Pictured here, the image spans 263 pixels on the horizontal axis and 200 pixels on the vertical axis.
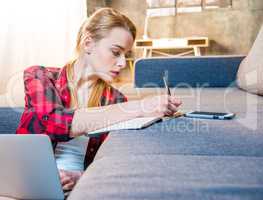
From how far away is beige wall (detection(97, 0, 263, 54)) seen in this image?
378 cm

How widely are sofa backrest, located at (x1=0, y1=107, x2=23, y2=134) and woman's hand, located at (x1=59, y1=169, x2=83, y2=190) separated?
0.77ft

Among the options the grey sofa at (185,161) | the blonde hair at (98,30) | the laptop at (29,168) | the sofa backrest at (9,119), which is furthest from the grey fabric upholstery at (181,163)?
the sofa backrest at (9,119)

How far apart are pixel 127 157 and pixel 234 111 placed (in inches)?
21.3

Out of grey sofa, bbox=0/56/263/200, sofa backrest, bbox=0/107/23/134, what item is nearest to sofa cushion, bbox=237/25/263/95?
grey sofa, bbox=0/56/263/200

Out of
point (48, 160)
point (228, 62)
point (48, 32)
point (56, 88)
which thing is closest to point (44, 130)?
point (56, 88)

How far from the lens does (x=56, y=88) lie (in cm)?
98

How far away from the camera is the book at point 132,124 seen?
2.85 feet

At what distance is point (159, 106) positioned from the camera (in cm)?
97

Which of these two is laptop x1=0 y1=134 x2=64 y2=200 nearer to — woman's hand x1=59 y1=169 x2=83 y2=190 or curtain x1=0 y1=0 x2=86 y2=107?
woman's hand x1=59 y1=169 x2=83 y2=190

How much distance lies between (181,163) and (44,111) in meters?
0.48

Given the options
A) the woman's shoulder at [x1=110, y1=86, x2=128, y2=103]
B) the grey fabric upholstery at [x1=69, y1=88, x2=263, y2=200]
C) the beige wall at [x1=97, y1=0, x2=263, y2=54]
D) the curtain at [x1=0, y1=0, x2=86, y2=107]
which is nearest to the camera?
the grey fabric upholstery at [x1=69, y1=88, x2=263, y2=200]

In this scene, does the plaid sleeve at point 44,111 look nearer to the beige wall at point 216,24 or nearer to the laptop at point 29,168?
the laptop at point 29,168

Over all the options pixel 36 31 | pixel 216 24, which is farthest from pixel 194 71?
pixel 216 24

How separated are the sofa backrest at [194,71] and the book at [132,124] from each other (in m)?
0.84
